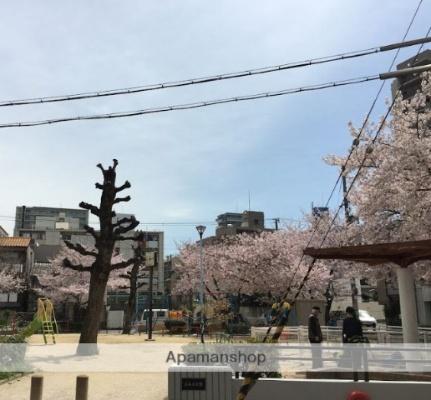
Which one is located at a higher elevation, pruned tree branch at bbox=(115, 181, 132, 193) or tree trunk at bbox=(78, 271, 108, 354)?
pruned tree branch at bbox=(115, 181, 132, 193)

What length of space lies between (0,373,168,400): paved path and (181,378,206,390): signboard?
104 centimetres

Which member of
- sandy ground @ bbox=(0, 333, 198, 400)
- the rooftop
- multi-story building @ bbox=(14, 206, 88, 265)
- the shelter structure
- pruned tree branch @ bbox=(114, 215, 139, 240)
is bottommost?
sandy ground @ bbox=(0, 333, 198, 400)

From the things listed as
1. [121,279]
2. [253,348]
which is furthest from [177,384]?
[121,279]

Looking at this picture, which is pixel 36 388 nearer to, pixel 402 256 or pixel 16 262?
pixel 402 256

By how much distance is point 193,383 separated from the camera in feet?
28.6

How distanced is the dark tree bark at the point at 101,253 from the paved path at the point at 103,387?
19.0 ft

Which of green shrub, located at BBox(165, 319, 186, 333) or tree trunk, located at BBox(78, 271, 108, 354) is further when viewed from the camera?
green shrub, located at BBox(165, 319, 186, 333)

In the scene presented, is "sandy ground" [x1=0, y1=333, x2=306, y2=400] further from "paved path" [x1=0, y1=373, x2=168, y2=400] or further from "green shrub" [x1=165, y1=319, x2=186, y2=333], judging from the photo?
"green shrub" [x1=165, y1=319, x2=186, y2=333]

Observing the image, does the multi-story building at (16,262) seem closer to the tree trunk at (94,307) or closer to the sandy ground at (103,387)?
the tree trunk at (94,307)

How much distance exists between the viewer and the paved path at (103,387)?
388 inches

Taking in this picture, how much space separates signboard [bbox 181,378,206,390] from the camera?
8672mm

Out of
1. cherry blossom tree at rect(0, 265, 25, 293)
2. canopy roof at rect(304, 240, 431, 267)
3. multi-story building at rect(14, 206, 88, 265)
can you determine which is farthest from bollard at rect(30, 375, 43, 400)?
cherry blossom tree at rect(0, 265, 25, 293)

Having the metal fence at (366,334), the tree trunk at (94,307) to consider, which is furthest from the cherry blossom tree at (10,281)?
the metal fence at (366,334)

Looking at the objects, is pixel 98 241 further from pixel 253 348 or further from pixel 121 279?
pixel 121 279
